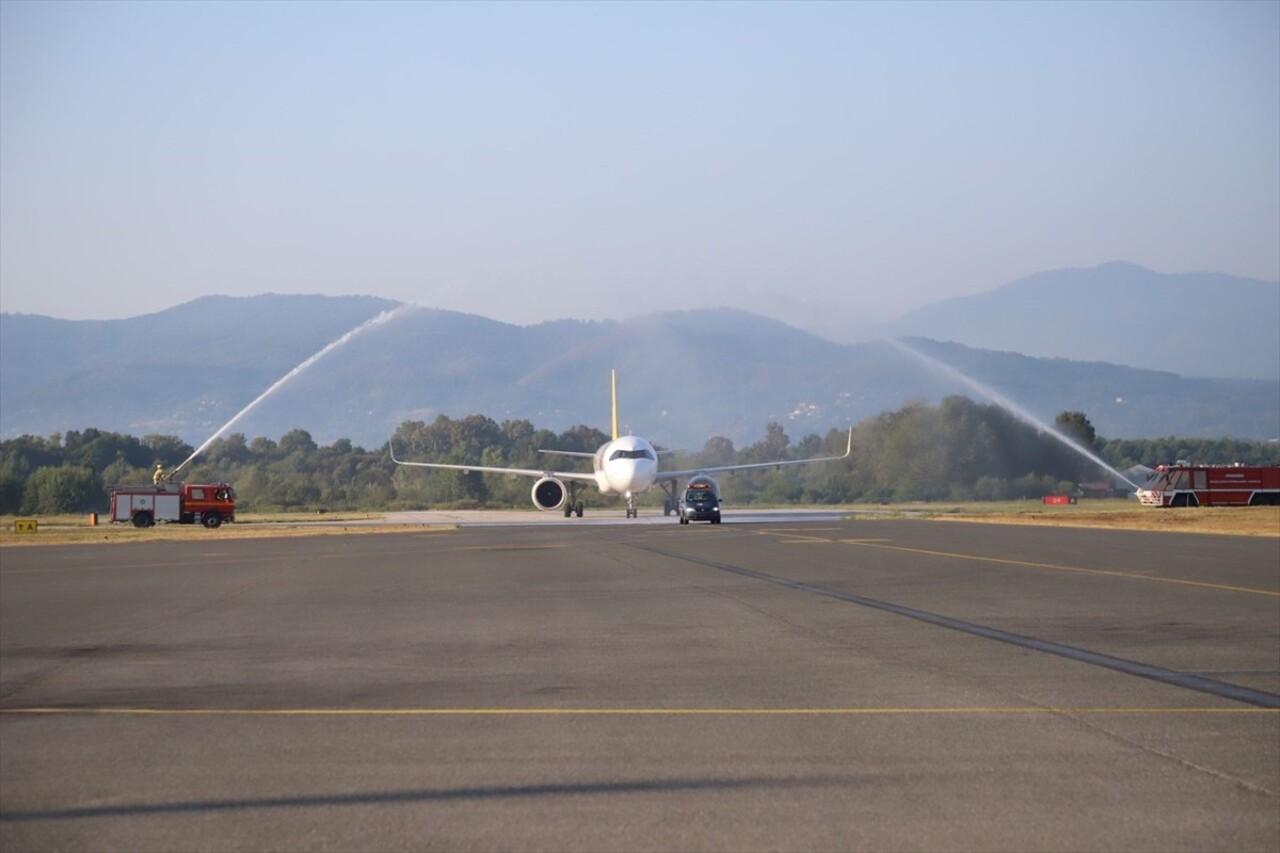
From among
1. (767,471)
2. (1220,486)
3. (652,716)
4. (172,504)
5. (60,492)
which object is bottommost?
(652,716)

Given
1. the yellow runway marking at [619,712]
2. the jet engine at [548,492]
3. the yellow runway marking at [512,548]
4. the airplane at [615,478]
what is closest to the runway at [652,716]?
the yellow runway marking at [619,712]

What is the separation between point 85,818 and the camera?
7.86m

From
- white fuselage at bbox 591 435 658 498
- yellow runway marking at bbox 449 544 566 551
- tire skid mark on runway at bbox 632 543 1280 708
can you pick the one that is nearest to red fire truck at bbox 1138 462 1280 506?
white fuselage at bbox 591 435 658 498

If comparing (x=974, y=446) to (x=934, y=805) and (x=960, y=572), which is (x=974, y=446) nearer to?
(x=960, y=572)

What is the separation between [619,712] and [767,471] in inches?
3825

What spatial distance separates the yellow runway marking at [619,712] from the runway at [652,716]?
2.1 inches

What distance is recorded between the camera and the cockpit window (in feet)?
194

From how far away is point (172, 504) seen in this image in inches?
2336

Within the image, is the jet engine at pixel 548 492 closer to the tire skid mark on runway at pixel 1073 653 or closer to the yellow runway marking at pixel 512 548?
the yellow runway marking at pixel 512 548

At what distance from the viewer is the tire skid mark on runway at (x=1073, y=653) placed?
11875mm

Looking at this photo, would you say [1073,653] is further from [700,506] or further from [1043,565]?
[700,506]

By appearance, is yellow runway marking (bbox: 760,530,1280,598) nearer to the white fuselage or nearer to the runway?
the runway

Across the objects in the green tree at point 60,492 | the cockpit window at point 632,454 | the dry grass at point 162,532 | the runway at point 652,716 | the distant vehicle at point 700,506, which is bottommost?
the runway at point 652,716

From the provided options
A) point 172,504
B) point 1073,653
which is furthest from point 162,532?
point 1073,653
